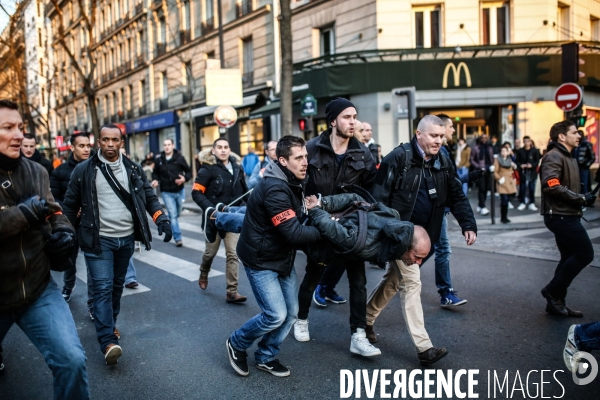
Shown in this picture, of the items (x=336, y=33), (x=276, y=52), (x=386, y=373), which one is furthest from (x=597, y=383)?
(x=276, y=52)

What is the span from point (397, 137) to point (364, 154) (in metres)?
13.6

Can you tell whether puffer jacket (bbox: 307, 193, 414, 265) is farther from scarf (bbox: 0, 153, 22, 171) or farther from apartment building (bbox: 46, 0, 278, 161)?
apartment building (bbox: 46, 0, 278, 161)

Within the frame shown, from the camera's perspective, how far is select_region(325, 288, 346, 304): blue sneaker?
18.8ft

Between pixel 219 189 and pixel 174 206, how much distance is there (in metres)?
4.14

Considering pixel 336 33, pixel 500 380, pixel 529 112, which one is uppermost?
pixel 336 33

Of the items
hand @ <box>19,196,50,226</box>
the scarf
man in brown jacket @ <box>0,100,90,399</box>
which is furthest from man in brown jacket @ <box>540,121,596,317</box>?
the scarf

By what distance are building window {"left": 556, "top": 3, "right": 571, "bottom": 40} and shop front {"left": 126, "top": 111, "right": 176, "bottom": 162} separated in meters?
20.6

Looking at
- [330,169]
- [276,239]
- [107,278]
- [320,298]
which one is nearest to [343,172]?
[330,169]

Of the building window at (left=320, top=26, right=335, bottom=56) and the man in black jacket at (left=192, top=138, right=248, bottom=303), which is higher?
the building window at (left=320, top=26, right=335, bottom=56)

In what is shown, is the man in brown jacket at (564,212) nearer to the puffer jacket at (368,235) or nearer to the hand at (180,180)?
the puffer jacket at (368,235)

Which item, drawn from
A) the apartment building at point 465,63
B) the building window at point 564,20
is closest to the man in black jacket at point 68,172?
the apartment building at point 465,63

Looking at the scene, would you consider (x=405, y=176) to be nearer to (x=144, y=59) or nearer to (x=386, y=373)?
(x=386, y=373)

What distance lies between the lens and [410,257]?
360cm

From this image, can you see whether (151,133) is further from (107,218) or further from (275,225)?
(275,225)
